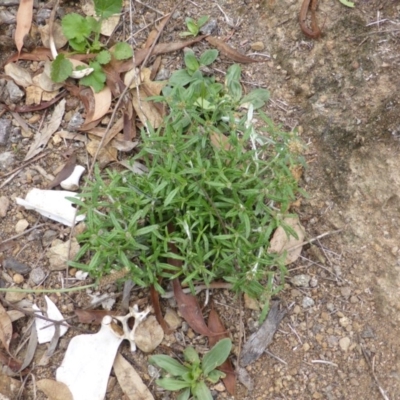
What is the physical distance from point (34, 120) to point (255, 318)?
170 cm

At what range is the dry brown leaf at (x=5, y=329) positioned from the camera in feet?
9.49

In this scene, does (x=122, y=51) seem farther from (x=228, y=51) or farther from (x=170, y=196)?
(x=170, y=196)

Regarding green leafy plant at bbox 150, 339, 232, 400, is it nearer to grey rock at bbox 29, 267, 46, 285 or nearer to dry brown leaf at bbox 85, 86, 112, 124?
grey rock at bbox 29, 267, 46, 285

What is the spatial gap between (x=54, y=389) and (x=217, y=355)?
83cm

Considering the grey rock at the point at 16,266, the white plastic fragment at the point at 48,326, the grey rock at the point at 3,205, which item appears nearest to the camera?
the white plastic fragment at the point at 48,326

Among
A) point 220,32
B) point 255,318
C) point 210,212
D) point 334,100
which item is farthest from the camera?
point 220,32

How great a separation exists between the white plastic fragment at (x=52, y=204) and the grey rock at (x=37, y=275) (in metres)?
0.29

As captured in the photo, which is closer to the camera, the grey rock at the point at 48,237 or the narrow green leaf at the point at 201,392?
the narrow green leaf at the point at 201,392

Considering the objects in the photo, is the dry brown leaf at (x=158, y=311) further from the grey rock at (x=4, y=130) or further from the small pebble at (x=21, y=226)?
the grey rock at (x=4, y=130)

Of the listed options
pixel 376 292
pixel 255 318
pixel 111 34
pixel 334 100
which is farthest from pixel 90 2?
pixel 376 292

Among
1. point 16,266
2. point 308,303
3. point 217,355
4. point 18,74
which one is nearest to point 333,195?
point 308,303

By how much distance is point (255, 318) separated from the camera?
113 inches

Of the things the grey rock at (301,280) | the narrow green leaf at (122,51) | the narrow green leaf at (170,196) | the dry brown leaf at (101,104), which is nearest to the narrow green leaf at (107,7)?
the narrow green leaf at (122,51)

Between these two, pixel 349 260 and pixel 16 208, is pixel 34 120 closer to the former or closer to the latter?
pixel 16 208
